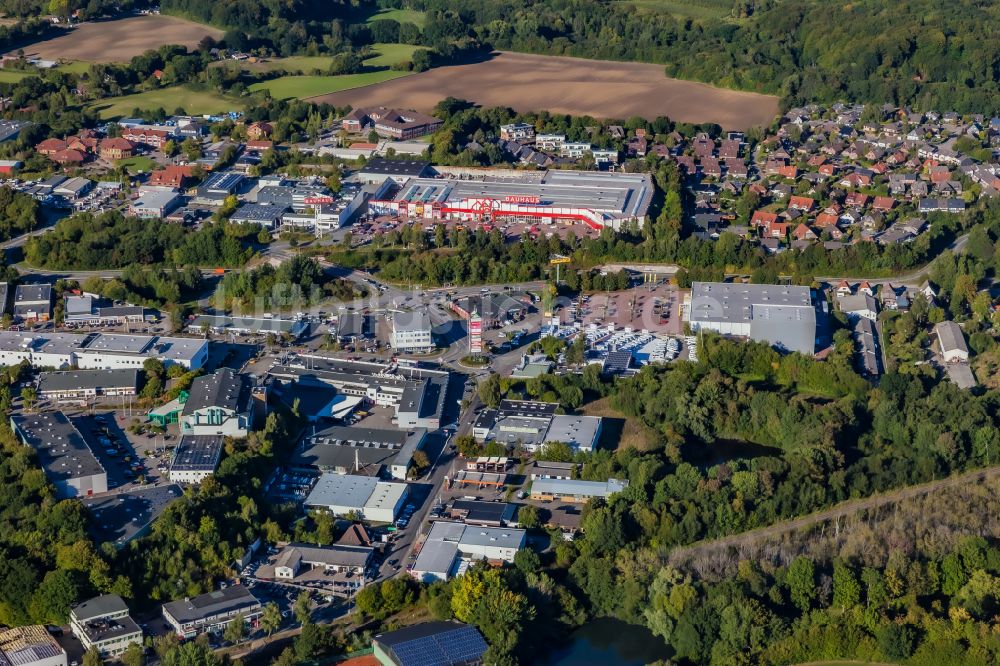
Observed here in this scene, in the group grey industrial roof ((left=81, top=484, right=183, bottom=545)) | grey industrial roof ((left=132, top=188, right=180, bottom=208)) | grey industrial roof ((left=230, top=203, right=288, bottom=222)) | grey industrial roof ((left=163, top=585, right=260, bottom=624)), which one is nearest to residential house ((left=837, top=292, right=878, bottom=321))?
grey industrial roof ((left=230, top=203, right=288, bottom=222))

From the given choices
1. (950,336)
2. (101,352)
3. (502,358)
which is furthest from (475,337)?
(950,336)

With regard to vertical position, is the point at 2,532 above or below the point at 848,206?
above

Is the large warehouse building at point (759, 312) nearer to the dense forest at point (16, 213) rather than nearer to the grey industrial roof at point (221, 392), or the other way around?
the grey industrial roof at point (221, 392)

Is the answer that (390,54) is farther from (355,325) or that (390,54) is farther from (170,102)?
(355,325)

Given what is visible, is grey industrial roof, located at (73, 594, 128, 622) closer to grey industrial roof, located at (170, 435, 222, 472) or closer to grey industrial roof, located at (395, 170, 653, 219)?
grey industrial roof, located at (170, 435, 222, 472)

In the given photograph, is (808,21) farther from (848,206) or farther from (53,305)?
(53,305)

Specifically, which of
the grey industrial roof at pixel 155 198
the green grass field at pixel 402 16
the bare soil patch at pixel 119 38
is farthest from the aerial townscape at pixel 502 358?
the green grass field at pixel 402 16

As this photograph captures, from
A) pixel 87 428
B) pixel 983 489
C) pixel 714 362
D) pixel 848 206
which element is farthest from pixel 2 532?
pixel 848 206
